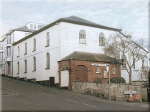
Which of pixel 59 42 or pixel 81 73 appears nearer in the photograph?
pixel 81 73

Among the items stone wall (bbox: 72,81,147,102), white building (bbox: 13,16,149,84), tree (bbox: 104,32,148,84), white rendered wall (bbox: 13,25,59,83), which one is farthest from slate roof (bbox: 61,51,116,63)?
stone wall (bbox: 72,81,147,102)

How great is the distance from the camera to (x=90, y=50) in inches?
1154

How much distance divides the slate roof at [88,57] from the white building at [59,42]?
2.38 ft

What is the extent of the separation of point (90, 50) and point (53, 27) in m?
5.84

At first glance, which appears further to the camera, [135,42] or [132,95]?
[135,42]

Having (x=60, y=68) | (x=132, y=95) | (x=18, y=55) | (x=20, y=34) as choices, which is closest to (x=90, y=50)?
(x=60, y=68)

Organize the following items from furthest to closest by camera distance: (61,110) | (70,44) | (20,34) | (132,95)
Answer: (20,34), (70,44), (132,95), (61,110)

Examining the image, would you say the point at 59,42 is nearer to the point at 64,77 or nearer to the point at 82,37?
the point at 82,37

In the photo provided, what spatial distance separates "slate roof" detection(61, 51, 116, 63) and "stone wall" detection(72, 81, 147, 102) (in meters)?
3.85

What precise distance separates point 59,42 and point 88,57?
4.09m

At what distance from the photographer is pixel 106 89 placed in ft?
65.1

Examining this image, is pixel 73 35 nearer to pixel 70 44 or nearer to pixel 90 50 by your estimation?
pixel 70 44

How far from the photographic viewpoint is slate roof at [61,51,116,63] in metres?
25.7

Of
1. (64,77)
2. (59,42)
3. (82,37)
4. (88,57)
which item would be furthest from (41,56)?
(88,57)
